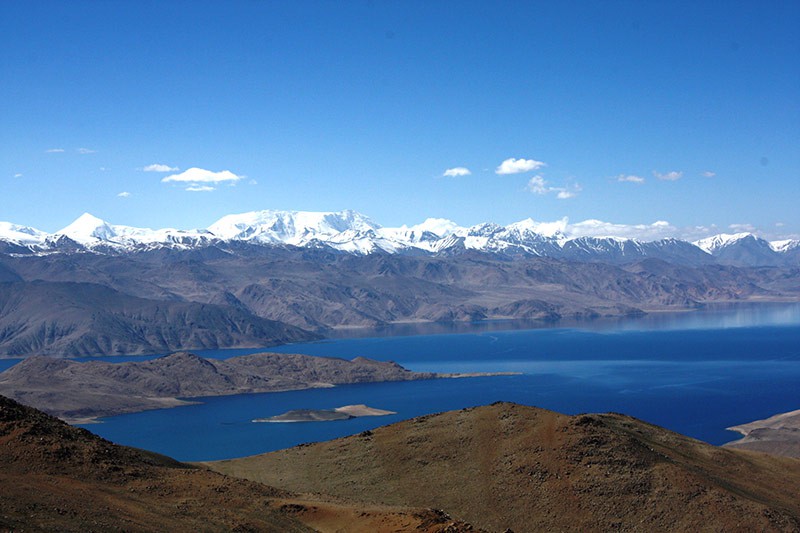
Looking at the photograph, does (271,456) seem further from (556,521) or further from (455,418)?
(556,521)

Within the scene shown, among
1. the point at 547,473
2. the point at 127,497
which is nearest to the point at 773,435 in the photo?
the point at 547,473

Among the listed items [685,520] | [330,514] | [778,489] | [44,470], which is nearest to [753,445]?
[778,489]

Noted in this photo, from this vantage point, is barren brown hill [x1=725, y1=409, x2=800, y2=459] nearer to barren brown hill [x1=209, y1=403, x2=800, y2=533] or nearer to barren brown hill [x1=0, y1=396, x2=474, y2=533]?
barren brown hill [x1=209, y1=403, x2=800, y2=533]

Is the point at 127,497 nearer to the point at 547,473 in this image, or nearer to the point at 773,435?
the point at 547,473

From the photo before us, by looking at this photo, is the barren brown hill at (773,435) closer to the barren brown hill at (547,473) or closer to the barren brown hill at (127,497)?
the barren brown hill at (547,473)

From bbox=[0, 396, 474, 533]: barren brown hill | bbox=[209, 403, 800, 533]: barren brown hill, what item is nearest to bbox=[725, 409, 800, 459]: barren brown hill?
bbox=[209, 403, 800, 533]: barren brown hill
